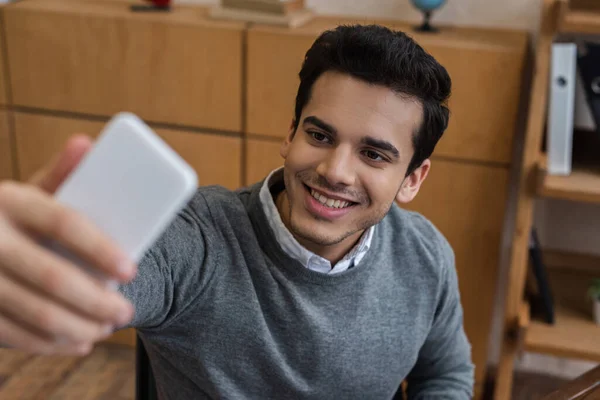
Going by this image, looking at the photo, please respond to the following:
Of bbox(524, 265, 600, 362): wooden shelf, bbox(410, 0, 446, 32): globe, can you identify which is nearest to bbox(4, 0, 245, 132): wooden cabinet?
bbox(410, 0, 446, 32): globe

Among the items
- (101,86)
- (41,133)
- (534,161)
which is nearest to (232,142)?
(101,86)

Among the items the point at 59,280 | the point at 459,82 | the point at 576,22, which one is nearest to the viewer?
the point at 59,280

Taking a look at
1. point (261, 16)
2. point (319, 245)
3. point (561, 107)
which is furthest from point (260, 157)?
point (319, 245)

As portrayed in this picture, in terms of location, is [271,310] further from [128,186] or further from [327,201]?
[128,186]

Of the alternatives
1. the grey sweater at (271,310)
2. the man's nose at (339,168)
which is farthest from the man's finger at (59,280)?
the man's nose at (339,168)

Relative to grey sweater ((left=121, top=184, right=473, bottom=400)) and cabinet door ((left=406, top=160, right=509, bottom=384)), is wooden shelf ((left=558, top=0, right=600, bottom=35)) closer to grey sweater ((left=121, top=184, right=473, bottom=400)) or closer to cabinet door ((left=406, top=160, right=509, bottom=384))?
cabinet door ((left=406, top=160, right=509, bottom=384))

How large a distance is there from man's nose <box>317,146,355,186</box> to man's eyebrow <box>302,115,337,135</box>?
30 mm

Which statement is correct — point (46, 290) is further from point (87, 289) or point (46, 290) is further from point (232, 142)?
point (232, 142)

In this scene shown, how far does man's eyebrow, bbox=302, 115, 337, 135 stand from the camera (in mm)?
1076

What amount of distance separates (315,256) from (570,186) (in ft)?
3.45

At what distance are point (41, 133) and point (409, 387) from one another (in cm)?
152

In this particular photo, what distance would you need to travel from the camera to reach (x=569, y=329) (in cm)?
210

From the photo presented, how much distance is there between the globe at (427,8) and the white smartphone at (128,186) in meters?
1.74

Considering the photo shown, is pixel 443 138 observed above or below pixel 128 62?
below
